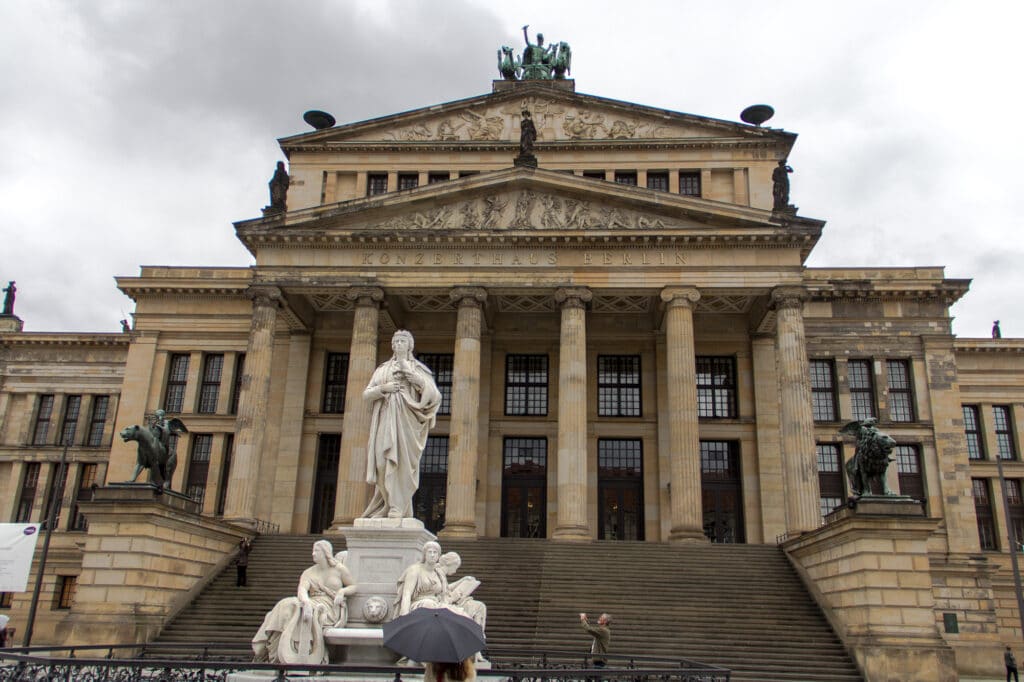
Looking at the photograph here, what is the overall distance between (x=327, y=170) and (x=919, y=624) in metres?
32.4

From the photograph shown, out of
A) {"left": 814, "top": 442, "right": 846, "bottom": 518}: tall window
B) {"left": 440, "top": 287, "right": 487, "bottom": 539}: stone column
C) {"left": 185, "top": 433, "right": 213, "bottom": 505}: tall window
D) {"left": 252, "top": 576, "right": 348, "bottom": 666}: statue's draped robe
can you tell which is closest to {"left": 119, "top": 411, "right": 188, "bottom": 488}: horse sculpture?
{"left": 440, "top": 287, "right": 487, "bottom": 539}: stone column

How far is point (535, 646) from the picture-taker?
73.5ft

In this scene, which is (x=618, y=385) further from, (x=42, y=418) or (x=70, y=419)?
(x=42, y=418)

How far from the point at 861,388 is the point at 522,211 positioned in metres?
18.3

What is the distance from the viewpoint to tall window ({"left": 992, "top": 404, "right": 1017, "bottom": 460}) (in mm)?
44250

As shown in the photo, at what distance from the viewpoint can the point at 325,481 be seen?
128 feet

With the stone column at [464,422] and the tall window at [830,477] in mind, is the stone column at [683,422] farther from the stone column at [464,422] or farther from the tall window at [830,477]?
the tall window at [830,477]

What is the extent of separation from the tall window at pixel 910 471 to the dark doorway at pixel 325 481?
25.6 meters

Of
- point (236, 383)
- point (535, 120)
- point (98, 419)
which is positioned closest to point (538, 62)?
point (535, 120)

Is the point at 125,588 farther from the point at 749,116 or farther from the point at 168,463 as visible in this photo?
the point at 749,116

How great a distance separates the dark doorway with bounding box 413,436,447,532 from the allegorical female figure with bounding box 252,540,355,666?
2801cm

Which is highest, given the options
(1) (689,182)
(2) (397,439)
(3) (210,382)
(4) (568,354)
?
(1) (689,182)

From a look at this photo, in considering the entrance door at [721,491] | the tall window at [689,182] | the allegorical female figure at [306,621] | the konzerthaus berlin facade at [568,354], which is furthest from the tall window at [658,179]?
the allegorical female figure at [306,621]

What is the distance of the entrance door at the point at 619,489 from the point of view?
37.9m
